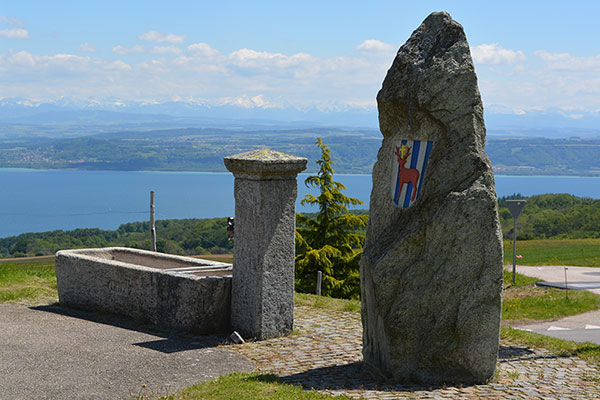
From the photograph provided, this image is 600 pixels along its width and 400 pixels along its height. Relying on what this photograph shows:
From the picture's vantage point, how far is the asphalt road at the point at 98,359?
6906 millimetres

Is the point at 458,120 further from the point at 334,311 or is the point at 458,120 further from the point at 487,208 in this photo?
the point at 334,311

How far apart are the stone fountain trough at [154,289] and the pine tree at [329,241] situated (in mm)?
7887

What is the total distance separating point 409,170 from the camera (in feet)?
23.4

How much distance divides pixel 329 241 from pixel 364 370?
12878 millimetres

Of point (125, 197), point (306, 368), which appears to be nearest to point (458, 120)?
point (306, 368)

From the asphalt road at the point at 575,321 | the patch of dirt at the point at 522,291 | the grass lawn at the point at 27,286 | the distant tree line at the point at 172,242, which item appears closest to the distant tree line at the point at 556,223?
the distant tree line at the point at 172,242

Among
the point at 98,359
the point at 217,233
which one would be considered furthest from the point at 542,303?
the point at 217,233

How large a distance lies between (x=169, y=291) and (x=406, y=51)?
16.2ft

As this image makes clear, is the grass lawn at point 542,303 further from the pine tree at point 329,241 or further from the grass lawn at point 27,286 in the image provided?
the grass lawn at point 27,286

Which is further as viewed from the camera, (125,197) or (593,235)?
(125,197)

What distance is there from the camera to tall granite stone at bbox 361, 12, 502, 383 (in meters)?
6.64

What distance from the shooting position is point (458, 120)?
22.5ft

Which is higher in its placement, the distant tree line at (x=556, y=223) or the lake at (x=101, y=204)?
the distant tree line at (x=556, y=223)

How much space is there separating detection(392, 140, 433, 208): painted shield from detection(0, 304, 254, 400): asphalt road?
273 centimetres
